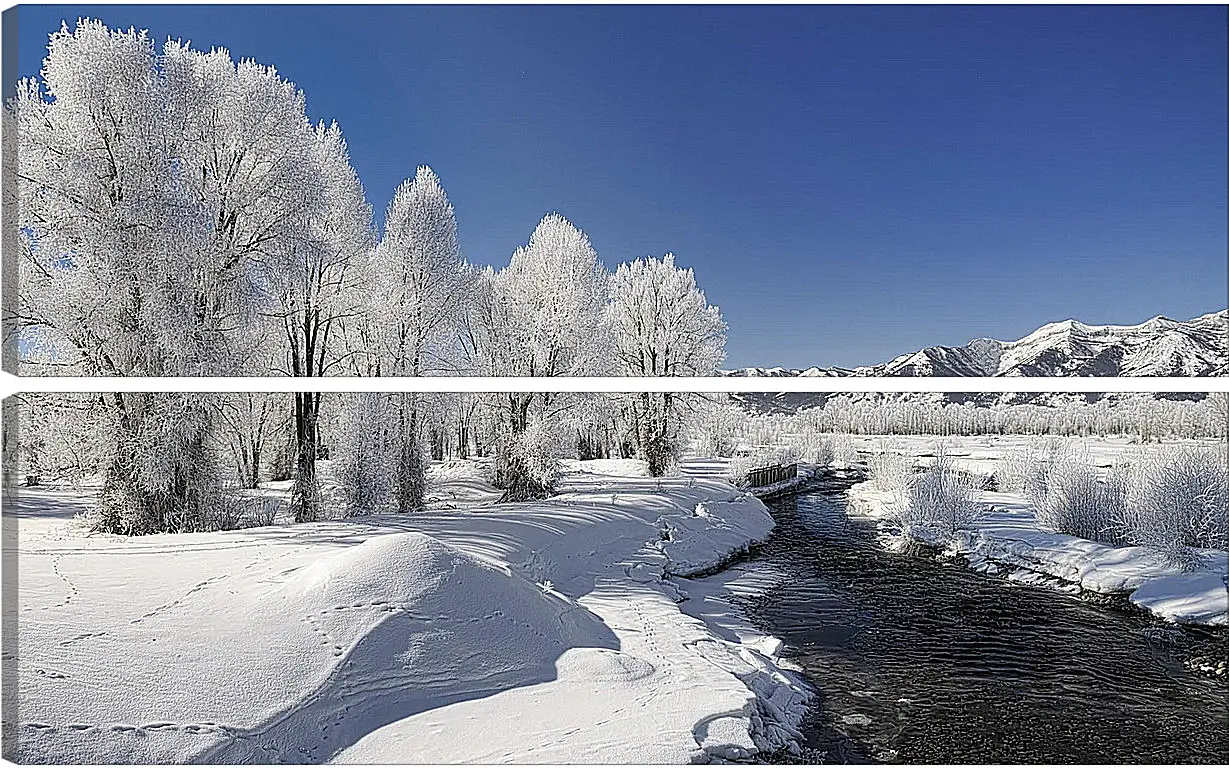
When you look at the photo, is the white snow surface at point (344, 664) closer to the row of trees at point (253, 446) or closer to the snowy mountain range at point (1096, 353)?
the row of trees at point (253, 446)

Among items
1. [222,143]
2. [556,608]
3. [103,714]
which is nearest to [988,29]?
[556,608]

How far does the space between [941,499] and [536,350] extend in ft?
9.46

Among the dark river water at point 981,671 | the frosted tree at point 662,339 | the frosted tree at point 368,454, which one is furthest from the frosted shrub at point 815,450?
the frosted tree at point 368,454

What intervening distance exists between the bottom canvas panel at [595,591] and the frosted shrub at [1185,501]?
13 millimetres

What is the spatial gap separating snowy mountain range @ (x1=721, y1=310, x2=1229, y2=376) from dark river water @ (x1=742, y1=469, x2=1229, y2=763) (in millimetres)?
1188

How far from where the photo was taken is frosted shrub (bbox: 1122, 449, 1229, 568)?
3.00m

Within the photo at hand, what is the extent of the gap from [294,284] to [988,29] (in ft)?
14.0

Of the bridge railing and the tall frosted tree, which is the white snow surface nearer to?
the tall frosted tree

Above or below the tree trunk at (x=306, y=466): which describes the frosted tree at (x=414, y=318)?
above

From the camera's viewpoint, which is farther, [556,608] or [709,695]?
[556,608]

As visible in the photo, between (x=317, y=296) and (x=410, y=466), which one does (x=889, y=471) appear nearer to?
(x=410, y=466)

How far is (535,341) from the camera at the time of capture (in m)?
5.35

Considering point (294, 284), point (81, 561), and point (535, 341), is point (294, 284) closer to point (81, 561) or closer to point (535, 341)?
point (535, 341)

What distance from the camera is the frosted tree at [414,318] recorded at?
4.74m
